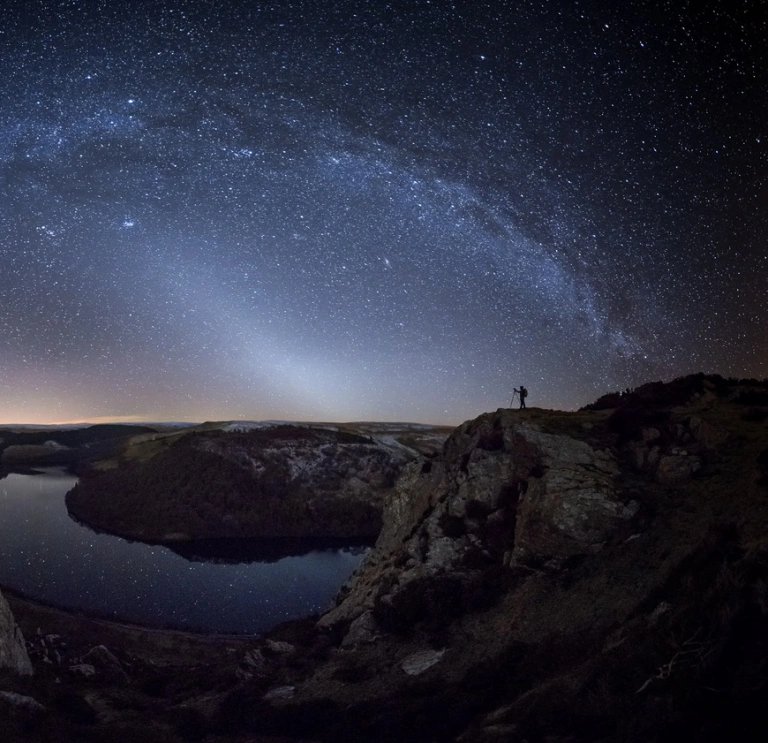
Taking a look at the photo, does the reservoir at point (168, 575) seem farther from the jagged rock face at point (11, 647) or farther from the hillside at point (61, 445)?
the hillside at point (61, 445)

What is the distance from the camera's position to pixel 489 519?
21875mm

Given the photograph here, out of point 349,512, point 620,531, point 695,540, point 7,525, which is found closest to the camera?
point 695,540

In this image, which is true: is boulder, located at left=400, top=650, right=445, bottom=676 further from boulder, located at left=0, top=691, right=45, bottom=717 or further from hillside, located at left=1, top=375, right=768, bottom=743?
boulder, located at left=0, top=691, right=45, bottom=717

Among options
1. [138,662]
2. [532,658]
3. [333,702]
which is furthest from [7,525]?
[532,658]

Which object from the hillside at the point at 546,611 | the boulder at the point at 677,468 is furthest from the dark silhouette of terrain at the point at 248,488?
the boulder at the point at 677,468

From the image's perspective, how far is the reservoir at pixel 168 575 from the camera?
35969 millimetres

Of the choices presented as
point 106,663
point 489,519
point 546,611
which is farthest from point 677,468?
point 106,663

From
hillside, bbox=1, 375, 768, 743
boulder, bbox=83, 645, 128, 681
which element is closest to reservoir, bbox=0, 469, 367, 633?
boulder, bbox=83, 645, 128, 681

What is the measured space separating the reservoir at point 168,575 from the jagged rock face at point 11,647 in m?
15.6

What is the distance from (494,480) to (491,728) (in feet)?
43.5

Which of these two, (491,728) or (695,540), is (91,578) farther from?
(695,540)

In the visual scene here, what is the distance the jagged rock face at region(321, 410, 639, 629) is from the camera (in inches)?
719

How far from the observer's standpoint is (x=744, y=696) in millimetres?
6980

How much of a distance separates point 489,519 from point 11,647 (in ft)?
65.9
